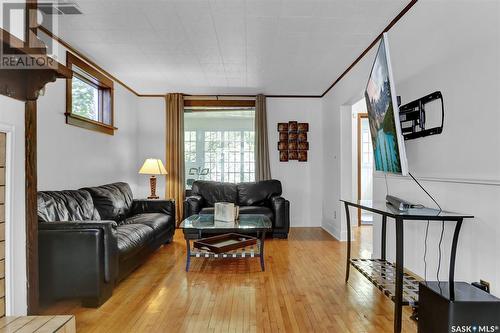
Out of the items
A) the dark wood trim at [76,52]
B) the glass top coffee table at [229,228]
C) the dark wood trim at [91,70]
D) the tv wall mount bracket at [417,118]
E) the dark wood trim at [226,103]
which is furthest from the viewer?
the dark wood trim at [226,103]

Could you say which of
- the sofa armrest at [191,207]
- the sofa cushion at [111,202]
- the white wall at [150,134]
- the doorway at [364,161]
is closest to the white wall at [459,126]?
the sofa armrest at [191,207]

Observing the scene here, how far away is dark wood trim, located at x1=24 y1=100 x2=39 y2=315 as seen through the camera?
164cm

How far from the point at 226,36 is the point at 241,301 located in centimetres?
249

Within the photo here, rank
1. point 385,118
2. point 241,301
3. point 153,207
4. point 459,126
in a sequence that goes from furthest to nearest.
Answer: point 153,207
point 241,301
point 385,118
point 459,126

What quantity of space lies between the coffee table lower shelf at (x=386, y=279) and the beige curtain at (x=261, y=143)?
304cm

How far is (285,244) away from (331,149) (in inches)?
70.3

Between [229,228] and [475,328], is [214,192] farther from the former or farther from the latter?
[475,328]

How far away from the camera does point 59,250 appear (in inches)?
95.3

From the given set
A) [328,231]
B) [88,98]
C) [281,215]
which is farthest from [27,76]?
[328,231]

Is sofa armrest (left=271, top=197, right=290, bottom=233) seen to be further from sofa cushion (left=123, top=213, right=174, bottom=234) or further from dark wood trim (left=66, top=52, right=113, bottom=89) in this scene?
dark wood trim (left=66, top=52, right=113, bottom=89)

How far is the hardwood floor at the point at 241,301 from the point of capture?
217 centimetres

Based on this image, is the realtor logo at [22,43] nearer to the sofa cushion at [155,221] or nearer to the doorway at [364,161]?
the sofa cushion at [155,221]

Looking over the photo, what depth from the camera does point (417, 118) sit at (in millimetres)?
2584

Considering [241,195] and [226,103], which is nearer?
[241,195]
